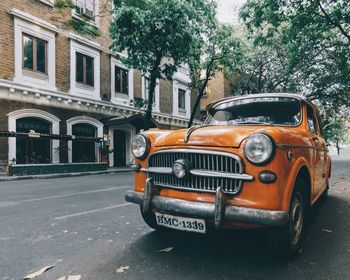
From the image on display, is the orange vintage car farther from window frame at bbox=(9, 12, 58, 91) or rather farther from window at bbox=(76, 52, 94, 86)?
window at bbox=(76, 52, 94, 86)

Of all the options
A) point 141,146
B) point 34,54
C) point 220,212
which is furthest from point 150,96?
point 220,212

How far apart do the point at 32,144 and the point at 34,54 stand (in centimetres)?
435

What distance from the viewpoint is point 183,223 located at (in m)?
3.10

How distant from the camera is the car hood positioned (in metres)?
3.01

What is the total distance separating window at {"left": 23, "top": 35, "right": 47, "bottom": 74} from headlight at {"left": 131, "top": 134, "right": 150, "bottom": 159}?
13.0 meters

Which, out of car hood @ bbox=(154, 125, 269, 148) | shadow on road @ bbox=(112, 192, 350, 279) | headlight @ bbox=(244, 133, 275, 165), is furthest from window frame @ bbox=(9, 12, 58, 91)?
headlight @ bbox=(244, 133, 275, 165)

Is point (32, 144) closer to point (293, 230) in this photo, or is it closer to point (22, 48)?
point (22, 48)

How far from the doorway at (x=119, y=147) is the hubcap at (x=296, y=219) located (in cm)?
1750

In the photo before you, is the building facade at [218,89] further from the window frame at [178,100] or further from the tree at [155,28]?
the tree at [155,28]

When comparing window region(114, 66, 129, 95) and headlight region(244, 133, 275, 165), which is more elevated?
window region(114, 66, 129, 95)

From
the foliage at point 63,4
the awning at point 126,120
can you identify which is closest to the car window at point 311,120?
the foliage at point 63,4

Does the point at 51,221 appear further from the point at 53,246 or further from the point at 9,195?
the point at 9,195

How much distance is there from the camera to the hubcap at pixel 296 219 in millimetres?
3138

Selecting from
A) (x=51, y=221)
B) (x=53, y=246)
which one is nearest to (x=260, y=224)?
(x=53, y=246)
